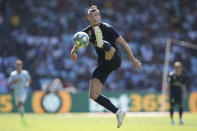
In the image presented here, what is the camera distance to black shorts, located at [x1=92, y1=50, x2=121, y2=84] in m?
11.5

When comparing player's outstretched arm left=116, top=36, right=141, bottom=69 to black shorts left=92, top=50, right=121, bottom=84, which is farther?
black shorts left=92, top=50, right=121, bottom=84

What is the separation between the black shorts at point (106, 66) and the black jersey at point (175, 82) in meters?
8.07

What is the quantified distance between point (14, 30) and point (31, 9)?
2.16 metres

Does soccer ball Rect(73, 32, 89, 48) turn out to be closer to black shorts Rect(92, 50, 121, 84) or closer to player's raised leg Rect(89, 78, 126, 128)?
black shorts Rect(92, 50, 121, 84)

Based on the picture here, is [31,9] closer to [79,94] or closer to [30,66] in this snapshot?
[30,66]

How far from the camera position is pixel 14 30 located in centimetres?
3078

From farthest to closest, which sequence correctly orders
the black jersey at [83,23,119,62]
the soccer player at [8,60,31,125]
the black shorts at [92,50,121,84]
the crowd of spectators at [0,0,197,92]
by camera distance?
the crowd of spectators at [0,0,197,92], the soccer player at [8,60,31,125], the black shorts at [92,50,121,84], the black jersey at [83,23,119,62]

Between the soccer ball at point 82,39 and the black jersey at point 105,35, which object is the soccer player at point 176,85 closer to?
the black jersey at point 105,35

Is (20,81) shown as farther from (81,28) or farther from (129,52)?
(81,28)

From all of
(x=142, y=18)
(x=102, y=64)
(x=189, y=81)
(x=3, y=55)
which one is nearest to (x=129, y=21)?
(x=142, y=18)

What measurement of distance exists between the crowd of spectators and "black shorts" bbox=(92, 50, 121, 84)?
1652 cm

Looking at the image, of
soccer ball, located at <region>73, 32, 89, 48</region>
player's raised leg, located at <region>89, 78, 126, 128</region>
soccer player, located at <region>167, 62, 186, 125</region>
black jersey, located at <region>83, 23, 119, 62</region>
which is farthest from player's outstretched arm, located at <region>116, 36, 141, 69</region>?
soccer player, located at <region>167, 62, 186, 125</region>

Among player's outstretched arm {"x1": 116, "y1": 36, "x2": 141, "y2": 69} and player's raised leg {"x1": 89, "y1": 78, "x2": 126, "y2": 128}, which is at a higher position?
player's outstretched arm {"x1": 116, "y1": 36, "x2": 141, "y2": 69}

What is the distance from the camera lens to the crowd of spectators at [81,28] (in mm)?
28938
